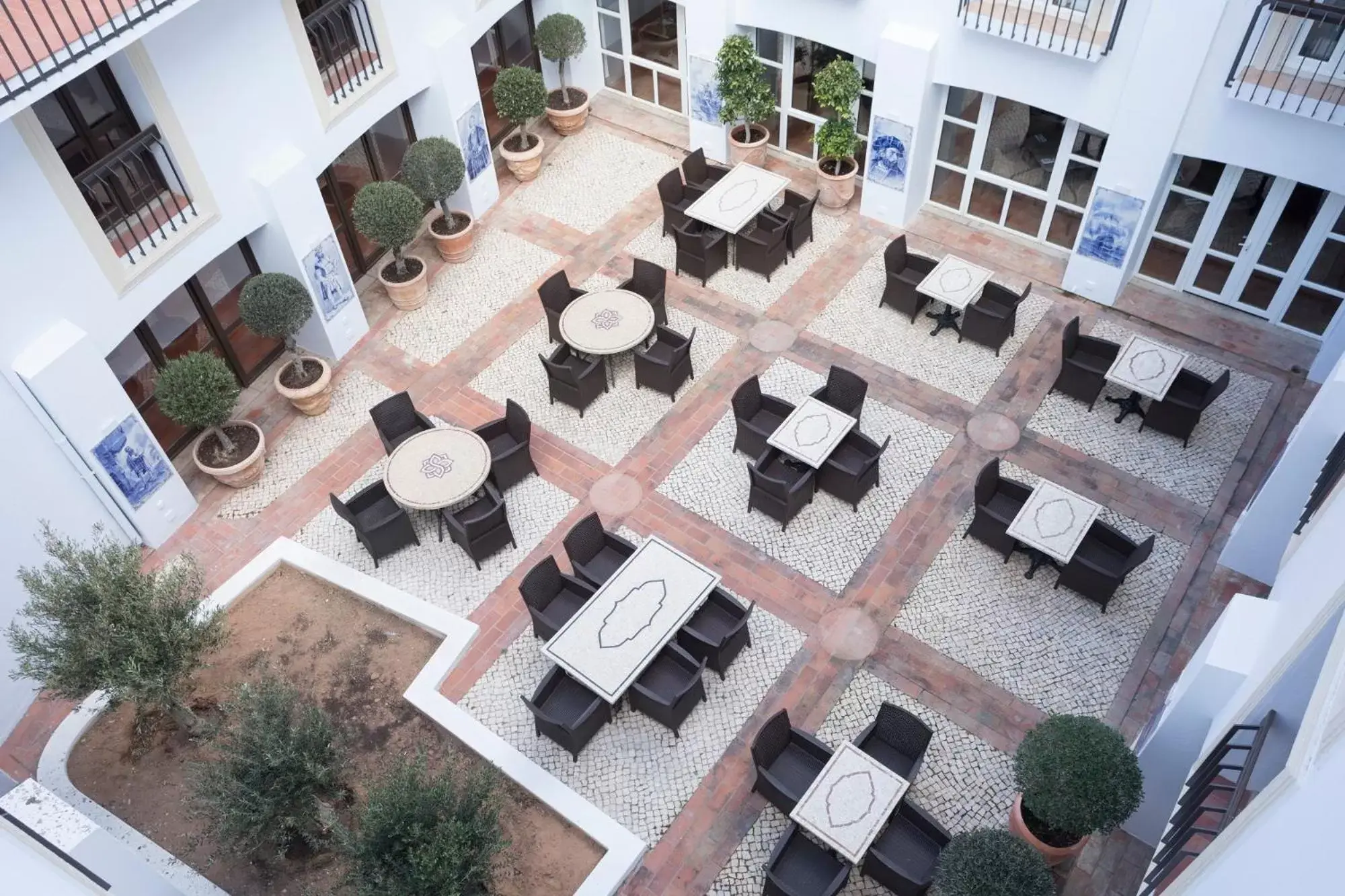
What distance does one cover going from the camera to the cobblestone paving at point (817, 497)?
11.0m

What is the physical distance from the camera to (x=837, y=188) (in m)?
14.8

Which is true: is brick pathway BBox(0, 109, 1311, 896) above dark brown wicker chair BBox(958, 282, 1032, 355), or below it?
below

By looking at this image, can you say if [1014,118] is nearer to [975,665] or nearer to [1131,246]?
[1131,246]

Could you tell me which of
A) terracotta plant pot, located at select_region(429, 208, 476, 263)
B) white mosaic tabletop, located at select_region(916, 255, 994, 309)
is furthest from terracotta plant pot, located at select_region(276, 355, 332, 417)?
white mosaic tabletop, located at select_region(916, 255, 994, 309)

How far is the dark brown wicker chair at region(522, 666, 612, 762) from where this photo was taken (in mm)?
9180

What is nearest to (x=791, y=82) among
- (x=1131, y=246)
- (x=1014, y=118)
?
(x=1014, y=118)

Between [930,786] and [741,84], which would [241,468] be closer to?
[930,786]

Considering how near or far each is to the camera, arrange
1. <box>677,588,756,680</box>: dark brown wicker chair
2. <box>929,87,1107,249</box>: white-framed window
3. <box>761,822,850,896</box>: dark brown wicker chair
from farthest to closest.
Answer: <box>929,87,1107,249</box>: white-framed window
<box>677,588,756,680</box>: dark brown wicker chair
<box>761,822,850,896</box>: dark brown wicker chair

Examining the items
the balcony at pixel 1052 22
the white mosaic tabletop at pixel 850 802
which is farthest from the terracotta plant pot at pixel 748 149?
the white mosaic tabletop at pixel 850 802

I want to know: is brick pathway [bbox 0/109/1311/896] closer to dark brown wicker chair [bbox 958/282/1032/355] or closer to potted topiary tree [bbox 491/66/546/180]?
dark brown wicker chair [bbox 958/282/1032/355]

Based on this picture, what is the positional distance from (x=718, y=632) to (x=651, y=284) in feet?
16.7

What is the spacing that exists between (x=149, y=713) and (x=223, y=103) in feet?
21.3

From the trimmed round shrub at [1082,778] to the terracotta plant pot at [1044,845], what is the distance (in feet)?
1.77

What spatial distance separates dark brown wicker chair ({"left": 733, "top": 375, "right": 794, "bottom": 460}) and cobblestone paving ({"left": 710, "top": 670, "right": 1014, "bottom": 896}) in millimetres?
3114
